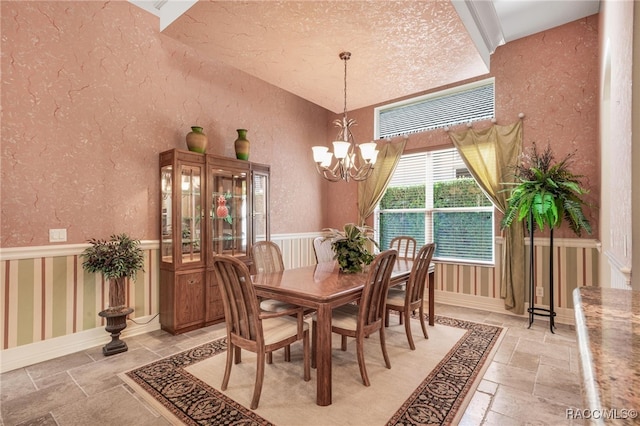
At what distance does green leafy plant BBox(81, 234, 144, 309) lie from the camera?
2.83 meters

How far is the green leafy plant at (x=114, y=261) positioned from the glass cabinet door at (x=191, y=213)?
0.51 meters

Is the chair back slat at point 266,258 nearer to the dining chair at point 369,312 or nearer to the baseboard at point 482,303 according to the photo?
the dining chair at point 369,312

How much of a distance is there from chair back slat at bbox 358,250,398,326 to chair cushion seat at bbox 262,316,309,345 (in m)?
0.47

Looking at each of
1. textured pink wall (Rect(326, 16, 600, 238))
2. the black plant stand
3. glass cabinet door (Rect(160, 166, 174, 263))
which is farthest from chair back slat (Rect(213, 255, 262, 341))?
textured pink wall (Rect(326, 16, 600, 238))

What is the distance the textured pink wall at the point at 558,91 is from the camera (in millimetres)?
3555

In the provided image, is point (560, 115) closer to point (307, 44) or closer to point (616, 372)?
point (307, 44)

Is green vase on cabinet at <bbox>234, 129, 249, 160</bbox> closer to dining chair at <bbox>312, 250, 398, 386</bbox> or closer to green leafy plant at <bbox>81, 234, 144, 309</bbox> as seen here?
green leafy plant at <bbox>81, 234, 144, 309</bbox>

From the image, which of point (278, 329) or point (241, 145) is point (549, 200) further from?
point (241, 145)

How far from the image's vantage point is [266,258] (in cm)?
315

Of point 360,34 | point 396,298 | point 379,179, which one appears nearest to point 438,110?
point 379,179

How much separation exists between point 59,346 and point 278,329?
225 centimetres

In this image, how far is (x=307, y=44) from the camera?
3.16 meters

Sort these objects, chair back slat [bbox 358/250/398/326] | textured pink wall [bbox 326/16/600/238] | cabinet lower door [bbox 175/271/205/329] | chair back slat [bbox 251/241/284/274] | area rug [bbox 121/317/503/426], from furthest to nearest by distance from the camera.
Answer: textured pink wall [bbox 326/16/600/238] < cabinet lower door [bbox 175/271/205/329] < chair back slat [bbox 251/241/284/274] < chair back slat [bbox 358/250/398/326] < area rug [bbox 121/317/503/426]

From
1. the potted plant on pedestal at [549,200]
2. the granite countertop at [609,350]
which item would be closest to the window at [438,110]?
the potted plant on pedestal at [549,200]
